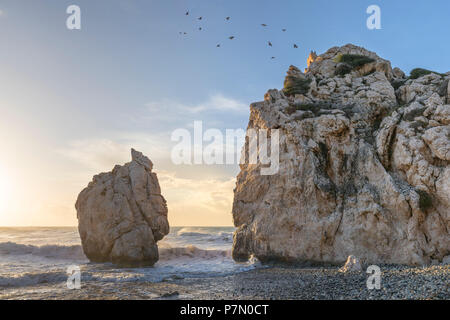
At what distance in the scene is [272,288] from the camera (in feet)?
44.2

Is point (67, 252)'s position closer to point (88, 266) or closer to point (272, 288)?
point (88, 266)

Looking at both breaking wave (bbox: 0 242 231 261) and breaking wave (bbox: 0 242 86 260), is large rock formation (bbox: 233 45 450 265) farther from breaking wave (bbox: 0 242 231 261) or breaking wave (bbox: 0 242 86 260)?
breaking wave (bbox: 0 242 86 260)

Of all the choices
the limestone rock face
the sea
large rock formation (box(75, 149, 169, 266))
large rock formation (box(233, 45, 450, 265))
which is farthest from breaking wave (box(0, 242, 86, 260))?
the limestone rock face

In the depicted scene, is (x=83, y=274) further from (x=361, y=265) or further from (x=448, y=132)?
(x=448, y=132)

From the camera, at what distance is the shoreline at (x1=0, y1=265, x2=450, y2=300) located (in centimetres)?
1053

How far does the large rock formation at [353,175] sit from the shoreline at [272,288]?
11.3 ft

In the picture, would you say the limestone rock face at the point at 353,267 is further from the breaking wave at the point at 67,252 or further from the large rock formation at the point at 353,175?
the breaking wave at the point at 67,252

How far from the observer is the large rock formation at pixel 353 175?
17.9 metres

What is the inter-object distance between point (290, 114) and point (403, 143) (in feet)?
29.5

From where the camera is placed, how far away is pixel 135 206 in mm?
25750

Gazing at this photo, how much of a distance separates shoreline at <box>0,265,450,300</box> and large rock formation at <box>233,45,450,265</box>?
3448 millimetres

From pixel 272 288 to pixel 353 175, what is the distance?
1191cm

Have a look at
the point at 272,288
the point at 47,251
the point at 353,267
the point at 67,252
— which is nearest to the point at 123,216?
the point at 67,252
